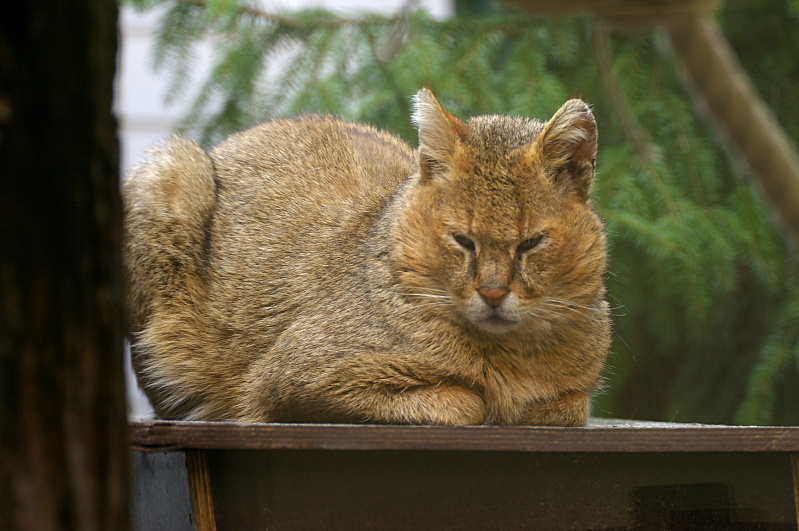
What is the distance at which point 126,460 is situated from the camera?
1.20 meters

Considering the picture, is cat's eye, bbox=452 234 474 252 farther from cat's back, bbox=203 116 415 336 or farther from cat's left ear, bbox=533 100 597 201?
cat's back, bbox=203 116 415 336

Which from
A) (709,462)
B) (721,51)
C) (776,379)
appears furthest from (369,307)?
(776,379)

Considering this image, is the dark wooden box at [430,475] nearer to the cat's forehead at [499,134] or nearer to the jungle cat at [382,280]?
the jungle cat at [382,280]

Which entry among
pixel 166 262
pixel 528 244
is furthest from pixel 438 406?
pixel 166 262

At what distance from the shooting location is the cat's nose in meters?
2.34

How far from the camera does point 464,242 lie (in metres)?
2.45

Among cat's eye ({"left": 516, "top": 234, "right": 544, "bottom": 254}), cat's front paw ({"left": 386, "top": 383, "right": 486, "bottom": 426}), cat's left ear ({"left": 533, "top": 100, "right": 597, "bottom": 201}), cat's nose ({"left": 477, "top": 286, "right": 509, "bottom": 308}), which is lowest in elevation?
cat's front paw ({"left": 386, "top": 383, "right": 486, "bottom": 426})

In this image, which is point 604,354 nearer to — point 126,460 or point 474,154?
point 474,154

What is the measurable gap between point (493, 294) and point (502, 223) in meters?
0.20

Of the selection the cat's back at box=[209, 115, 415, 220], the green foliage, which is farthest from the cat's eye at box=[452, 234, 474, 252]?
the green foliage

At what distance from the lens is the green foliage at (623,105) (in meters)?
4.39

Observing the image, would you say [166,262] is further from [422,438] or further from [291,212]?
[422,438]

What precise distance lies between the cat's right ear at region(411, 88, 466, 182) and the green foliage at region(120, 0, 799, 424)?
5.15 feet

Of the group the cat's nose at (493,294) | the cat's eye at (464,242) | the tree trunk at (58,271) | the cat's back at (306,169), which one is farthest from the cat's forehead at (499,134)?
the tree trunk at (58,271)
